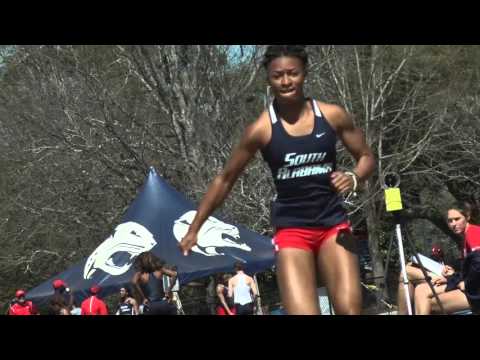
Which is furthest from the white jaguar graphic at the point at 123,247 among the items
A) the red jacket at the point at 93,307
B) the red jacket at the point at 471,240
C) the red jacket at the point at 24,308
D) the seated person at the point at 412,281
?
the red jacket at the point at 471,240

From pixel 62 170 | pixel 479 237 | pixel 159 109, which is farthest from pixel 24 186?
pixel 479 237

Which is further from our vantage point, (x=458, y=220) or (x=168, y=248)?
(x=168, y=248)

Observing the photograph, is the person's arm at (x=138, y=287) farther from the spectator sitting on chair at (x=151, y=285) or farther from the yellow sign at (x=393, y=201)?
the yellow sign at (x=393, y=201)

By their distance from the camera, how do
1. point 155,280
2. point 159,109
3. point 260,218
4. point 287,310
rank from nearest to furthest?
point 287,310
point 155,280
point 260,218
point 159,109

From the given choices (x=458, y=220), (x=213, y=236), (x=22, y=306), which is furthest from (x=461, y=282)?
(x=22, y=306)

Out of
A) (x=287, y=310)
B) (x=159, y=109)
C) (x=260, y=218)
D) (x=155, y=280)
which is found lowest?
(x=287, y=310)

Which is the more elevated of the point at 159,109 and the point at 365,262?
the point at 159,109

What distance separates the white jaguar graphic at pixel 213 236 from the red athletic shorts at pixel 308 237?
11429 mm

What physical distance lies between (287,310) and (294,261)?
26 cm

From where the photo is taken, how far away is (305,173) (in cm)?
488

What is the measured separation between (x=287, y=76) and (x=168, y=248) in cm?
1163

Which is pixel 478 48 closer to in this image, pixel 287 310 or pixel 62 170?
pixel 62 170

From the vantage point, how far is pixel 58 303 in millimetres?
14523

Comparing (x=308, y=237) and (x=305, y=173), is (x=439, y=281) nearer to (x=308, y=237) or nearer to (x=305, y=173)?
(x=308, y=237)
